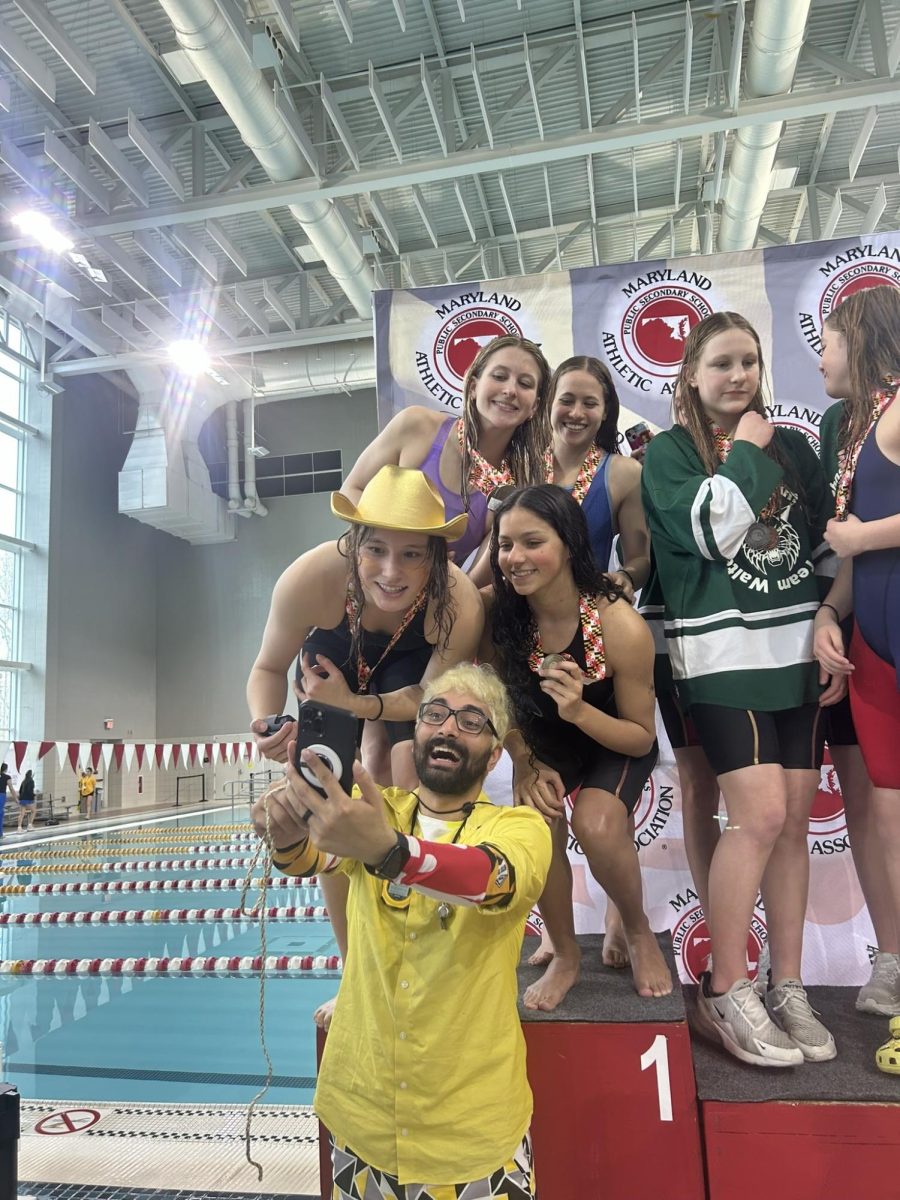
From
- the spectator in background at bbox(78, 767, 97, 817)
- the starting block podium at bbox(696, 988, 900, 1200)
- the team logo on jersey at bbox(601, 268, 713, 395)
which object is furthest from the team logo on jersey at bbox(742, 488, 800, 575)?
the spectator in background at bbox(78, 767, 97, 817)

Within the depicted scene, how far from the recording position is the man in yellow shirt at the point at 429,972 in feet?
4.70

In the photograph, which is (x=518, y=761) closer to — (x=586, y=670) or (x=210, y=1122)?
(x=586, y=670)

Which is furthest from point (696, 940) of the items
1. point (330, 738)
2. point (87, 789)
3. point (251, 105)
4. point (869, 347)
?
point (87, 789)

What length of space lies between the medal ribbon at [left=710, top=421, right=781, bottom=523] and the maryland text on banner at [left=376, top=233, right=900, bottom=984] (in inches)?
52.4

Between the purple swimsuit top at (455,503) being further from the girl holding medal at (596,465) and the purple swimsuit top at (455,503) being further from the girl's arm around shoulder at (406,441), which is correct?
the girl holding medal at (596,465)

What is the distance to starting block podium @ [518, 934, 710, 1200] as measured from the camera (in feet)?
6.29

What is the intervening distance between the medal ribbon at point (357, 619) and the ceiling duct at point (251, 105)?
646 cm

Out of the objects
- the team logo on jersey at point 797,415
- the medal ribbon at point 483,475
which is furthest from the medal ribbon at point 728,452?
the team logo on jersey at point 797,415

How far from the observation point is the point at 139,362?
15172mm

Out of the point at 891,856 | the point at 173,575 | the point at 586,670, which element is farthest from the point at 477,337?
the point at 173,575

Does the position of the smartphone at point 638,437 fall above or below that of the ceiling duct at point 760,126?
below

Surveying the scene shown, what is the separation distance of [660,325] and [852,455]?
5.88 feet

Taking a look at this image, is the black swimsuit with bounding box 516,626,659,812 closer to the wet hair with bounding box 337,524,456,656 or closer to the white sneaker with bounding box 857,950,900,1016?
the wet hair with bounding box 337,524,456,656

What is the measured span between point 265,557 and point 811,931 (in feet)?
59.7
